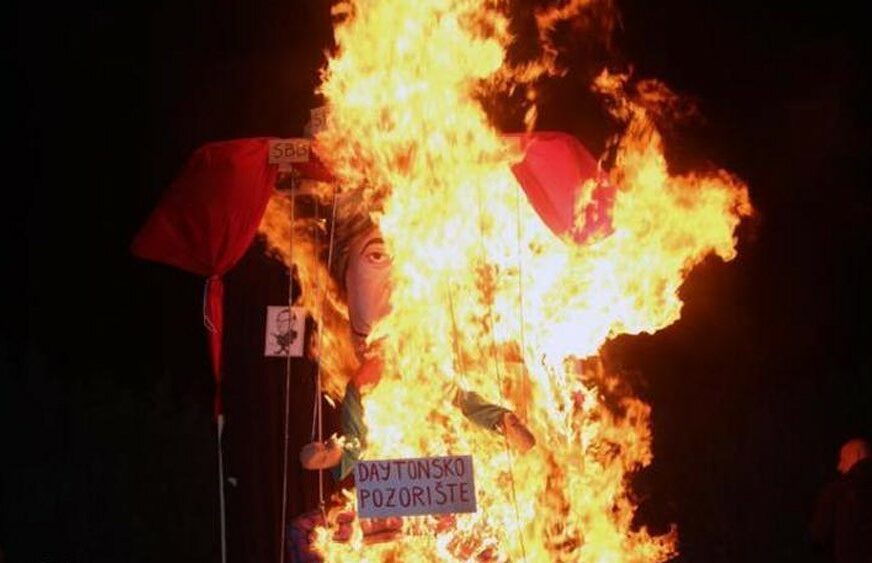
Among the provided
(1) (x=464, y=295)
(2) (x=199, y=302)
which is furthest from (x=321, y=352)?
(2) (x=199, y=302)

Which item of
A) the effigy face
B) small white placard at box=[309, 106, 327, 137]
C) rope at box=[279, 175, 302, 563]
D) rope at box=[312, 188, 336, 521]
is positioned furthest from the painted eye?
small white placard at box=[309, 106, 327, 137]

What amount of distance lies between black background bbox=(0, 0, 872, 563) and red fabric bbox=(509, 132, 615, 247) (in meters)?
2.27

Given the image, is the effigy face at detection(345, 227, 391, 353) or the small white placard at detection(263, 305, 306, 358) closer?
the effigy face at detection(345, 227, 391, 353)

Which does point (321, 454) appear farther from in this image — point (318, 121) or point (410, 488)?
point (318, 121)

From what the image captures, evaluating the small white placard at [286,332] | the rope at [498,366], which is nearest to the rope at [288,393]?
Result: the small white placard at [286,332]

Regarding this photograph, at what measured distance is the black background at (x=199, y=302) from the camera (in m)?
11.6

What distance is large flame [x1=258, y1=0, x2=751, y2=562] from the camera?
7875mm

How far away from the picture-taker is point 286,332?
830 cm

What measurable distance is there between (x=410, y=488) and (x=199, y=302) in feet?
21.2

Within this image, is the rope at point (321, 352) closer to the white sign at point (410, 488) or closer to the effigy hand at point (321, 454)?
the effigy hand at point (321, 454)

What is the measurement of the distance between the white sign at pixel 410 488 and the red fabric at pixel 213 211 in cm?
147

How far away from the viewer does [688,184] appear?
346 inches

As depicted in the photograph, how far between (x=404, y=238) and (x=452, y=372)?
2.65 ft

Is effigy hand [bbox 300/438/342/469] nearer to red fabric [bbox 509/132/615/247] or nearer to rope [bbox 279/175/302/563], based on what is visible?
rope [bbox 279/175/302/563]
